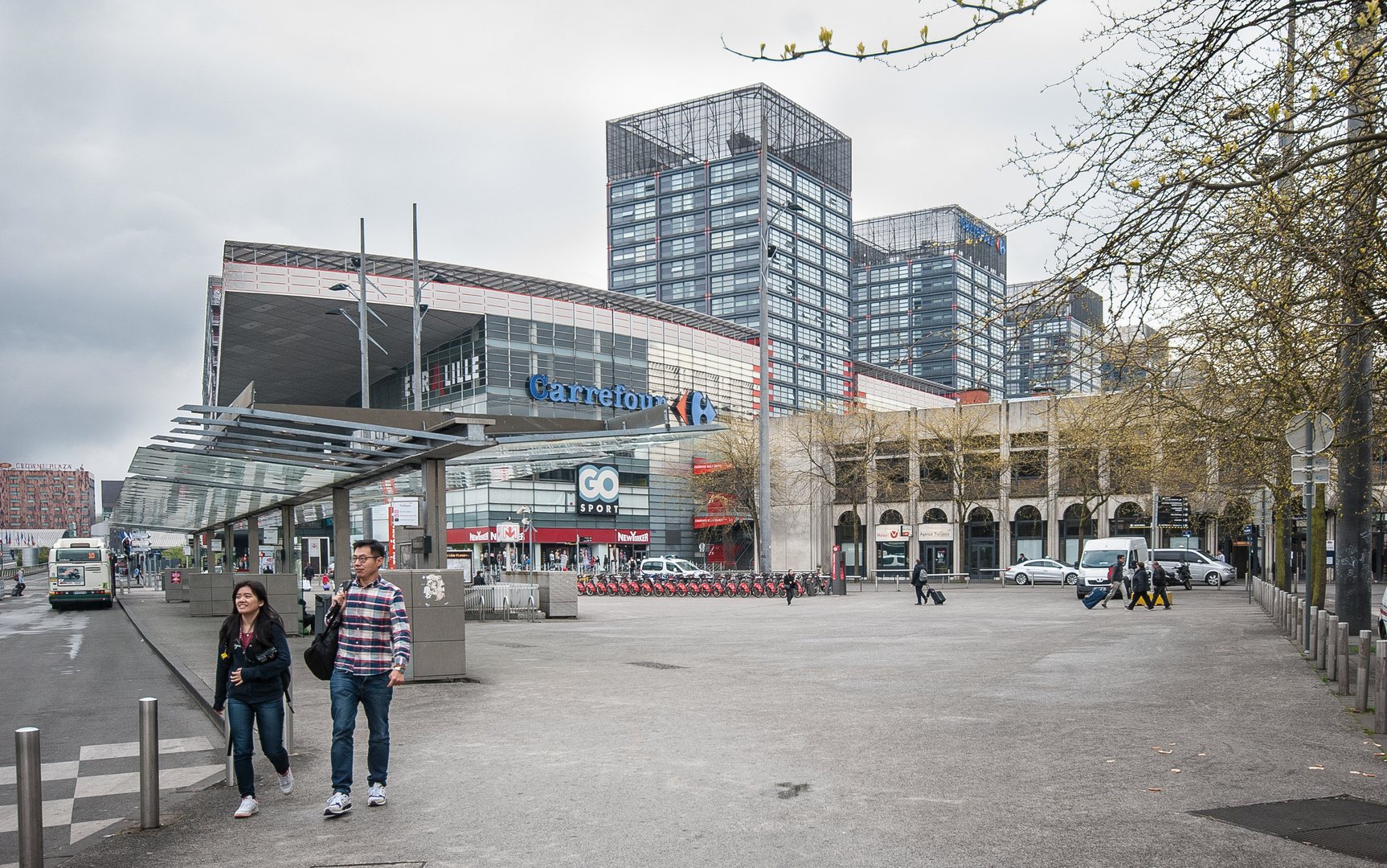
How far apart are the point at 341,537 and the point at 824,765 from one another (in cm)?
1402

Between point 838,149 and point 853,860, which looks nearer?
point 853,860

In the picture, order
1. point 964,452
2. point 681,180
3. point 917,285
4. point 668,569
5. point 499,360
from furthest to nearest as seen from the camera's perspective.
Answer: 1. point 917,285
2. point 681,180
3. point 499,360
4. point 964,452
5. point 668,569

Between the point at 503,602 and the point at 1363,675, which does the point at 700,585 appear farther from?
the point at 1363,675

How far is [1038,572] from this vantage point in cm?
5184

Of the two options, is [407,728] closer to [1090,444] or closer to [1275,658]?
[1275,658]

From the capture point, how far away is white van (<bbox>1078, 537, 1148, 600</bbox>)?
38.9m

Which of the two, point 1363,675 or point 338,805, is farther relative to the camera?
point 1363,675

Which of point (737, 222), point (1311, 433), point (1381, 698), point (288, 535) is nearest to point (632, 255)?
point (737, 222)

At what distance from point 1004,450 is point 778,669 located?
4731 centimetres

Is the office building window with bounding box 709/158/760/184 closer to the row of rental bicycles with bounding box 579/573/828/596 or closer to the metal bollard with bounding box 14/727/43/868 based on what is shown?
the row of rental bicycles with bounding box 579/573/828/596

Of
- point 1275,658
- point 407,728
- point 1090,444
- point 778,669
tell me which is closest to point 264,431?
point 407,728

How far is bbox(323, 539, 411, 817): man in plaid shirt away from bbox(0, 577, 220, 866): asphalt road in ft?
6.12

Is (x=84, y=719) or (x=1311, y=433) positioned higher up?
(x=1311, y=433)

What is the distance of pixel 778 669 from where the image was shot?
1523cm
